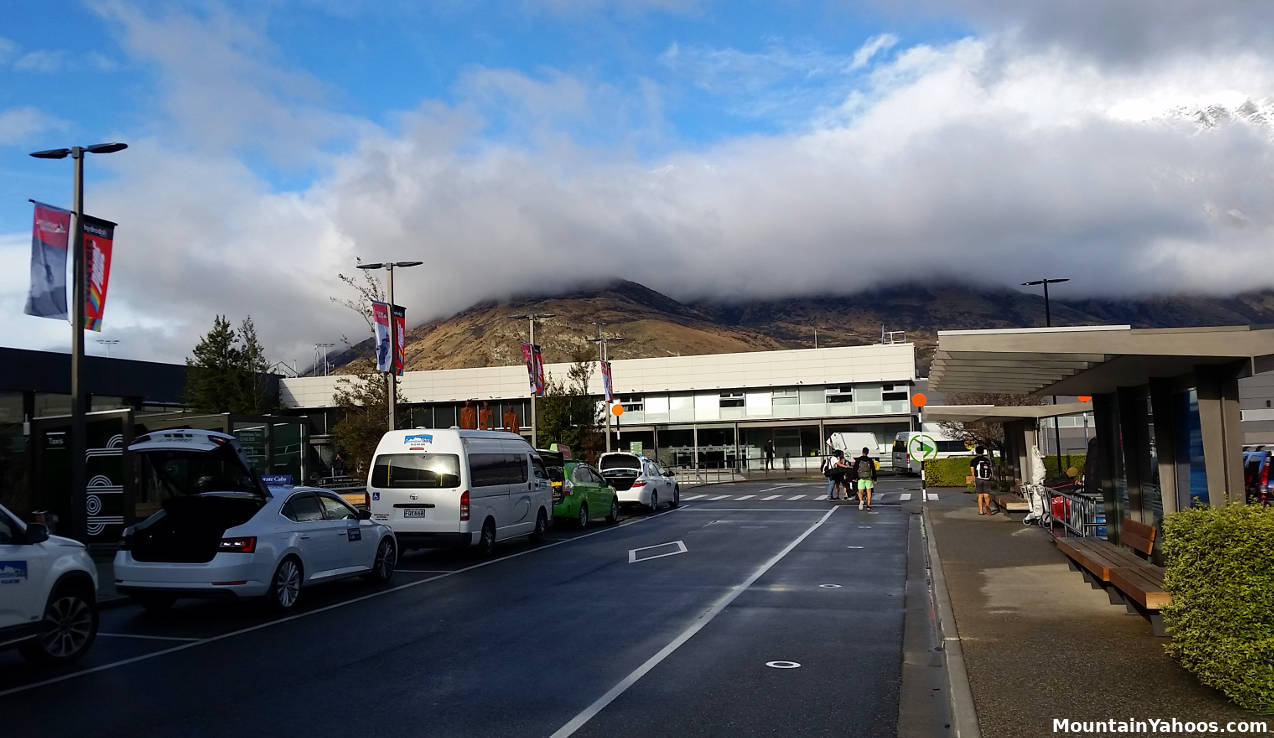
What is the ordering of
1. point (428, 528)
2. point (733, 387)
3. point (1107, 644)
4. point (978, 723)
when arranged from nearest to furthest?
point (978, 723) < point (1107, 644) < point (428, 528) < point (733, 387)

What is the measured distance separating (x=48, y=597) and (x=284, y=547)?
139 inches

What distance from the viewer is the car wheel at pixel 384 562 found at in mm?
15531

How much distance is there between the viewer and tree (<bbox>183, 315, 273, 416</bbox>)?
5172 centimetres

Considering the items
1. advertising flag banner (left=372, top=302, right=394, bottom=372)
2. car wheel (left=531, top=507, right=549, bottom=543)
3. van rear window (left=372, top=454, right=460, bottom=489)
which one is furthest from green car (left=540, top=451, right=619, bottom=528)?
van rear window (left=372, top=454, right=460, bottom=489)

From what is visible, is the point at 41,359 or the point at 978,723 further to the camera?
the point at 41,359

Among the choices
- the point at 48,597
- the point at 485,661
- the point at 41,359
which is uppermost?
the point at 41,359

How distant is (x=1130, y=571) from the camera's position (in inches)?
414

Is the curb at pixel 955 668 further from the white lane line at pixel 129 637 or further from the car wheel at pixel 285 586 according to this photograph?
the white lane line at pixel 129 637

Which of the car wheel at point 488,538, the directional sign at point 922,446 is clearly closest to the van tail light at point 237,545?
the car wheel at point 488,538

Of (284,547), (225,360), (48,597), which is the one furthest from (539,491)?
(225,360)

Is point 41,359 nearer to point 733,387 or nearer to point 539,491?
point 539,491

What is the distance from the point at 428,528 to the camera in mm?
18234

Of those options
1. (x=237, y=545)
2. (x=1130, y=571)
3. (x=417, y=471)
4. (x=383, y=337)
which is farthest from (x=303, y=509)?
(x=383, y=337)

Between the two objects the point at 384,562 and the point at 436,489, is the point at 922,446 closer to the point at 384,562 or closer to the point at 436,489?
the point at 436,489
